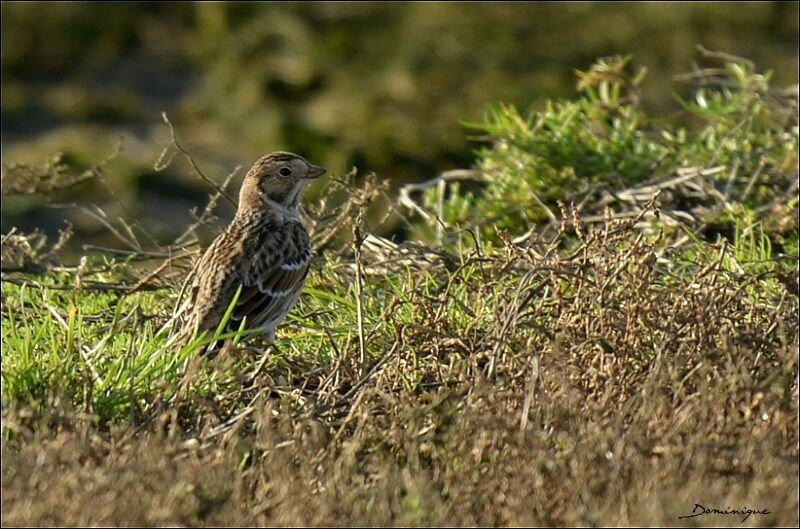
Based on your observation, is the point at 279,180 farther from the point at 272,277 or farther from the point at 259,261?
the point at 272,277

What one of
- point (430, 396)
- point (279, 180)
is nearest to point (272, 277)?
point (279, 180)

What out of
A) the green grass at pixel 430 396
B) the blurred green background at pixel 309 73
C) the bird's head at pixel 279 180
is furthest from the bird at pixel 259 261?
the blurred green background at pixel 309 73

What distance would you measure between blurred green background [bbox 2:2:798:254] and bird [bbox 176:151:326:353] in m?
7.90

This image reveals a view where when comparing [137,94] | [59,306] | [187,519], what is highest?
[187,519]

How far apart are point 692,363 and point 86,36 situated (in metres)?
15.3

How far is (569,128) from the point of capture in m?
9.52

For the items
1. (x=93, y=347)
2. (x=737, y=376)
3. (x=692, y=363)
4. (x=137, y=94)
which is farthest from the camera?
(x=137, y=94)

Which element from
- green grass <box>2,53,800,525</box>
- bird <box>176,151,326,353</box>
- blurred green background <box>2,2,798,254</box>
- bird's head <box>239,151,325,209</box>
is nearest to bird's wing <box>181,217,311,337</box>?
bird <box>176,151,326,353</box>

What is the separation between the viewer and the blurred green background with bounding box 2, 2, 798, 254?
16.6 metres

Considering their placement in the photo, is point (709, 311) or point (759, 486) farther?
point (709, 311)

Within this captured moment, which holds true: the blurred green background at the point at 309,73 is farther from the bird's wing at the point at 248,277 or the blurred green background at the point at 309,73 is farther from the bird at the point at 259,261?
the bird's wing at the point at 248,277

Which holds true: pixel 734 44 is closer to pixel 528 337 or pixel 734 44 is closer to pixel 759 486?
pixel 528 337

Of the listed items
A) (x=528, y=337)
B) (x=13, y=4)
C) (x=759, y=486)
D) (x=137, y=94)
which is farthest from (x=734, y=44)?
(x=759, y=486)

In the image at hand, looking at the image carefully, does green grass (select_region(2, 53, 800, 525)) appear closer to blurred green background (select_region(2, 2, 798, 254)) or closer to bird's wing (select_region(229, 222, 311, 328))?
bird's wing (select_region(229, 222, 311, 328))
